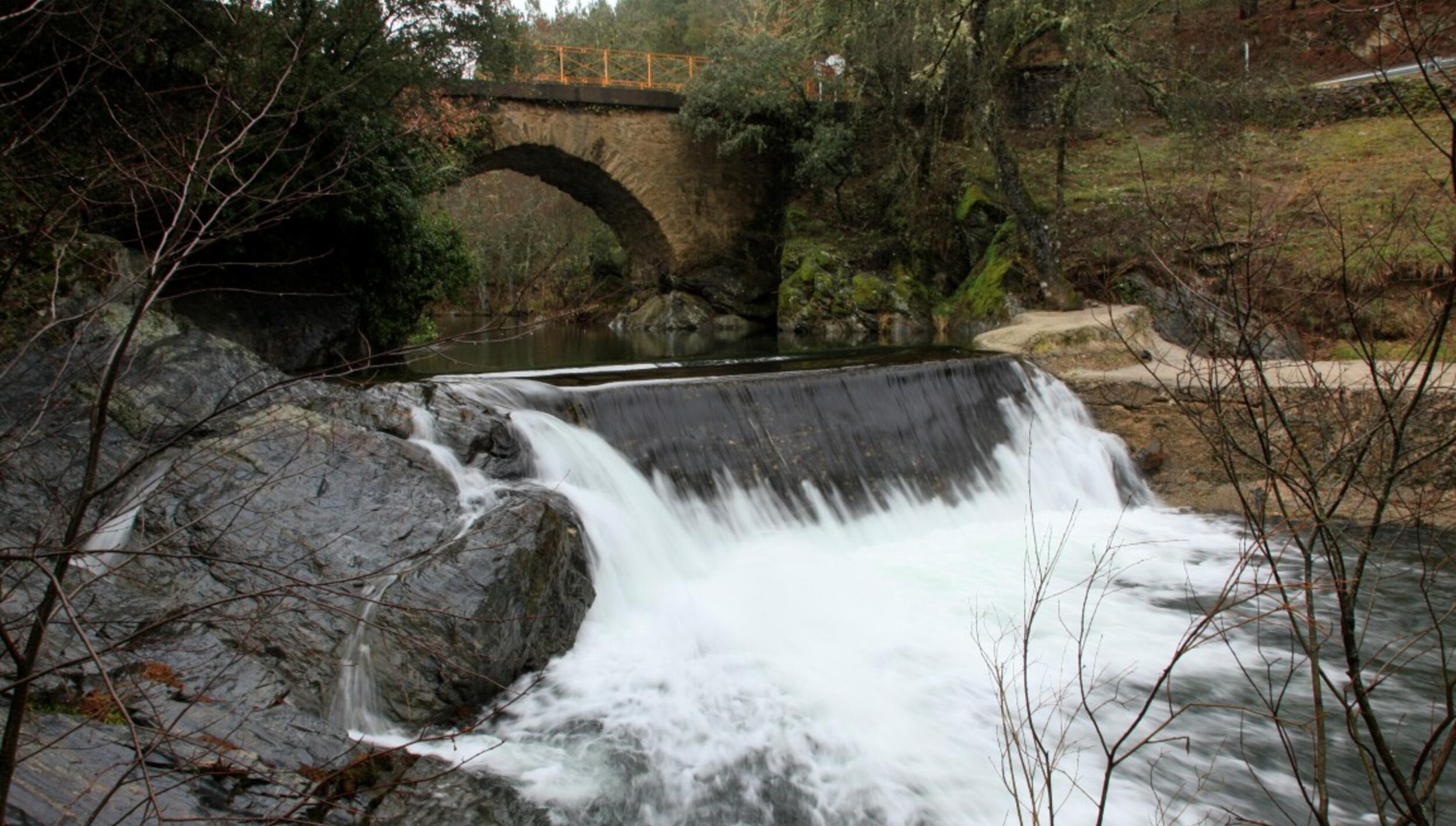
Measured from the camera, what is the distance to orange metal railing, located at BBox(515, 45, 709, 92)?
63.0ft

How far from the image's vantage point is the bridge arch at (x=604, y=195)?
18.9 meters

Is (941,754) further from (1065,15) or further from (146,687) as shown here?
(1065,15)

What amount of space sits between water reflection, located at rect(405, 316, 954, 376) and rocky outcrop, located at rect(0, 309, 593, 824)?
3.97 metres

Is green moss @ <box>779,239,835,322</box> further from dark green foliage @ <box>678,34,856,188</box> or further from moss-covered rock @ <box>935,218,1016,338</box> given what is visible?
moss-covered rock @ <box>935,218,1016,338</box>

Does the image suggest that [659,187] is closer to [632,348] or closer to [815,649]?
[632,348]

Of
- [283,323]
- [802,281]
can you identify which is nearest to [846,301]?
[802,281]

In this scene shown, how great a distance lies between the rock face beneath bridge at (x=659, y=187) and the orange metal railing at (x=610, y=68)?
0.83 metres

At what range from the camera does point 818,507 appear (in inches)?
310

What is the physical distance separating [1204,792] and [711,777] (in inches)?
89.1

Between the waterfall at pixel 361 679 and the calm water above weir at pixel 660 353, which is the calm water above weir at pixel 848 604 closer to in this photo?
the waterfall at pixel 361 679

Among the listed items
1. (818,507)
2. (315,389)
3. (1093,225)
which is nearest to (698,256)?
(1093,225)

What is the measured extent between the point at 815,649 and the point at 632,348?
37.4 ft

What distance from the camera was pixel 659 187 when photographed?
20.5 m

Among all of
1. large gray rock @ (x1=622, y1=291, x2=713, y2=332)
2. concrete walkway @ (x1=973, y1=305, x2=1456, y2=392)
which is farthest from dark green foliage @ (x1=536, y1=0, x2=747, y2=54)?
concrete walkway @ (x1=973, y1=305, x2=1456, y2=392)
